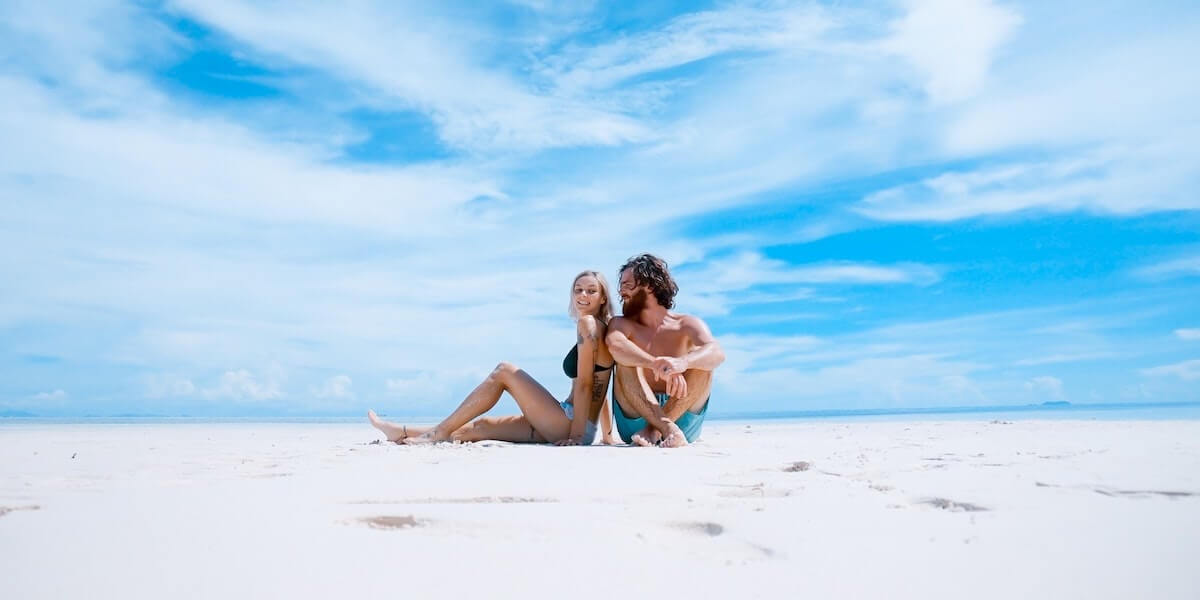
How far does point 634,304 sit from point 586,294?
1.41 feet

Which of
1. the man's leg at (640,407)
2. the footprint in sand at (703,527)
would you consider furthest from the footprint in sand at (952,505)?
the man's leg at (640,407)

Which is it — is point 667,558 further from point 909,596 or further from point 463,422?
point 463,422

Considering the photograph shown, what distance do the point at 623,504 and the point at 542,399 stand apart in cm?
343

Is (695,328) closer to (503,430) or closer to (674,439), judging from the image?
(674,439)

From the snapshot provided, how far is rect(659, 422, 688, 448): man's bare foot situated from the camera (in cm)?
598

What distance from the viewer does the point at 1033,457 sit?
5.05 m

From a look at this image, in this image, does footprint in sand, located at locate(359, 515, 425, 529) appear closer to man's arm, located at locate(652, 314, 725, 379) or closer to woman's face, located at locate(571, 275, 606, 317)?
man's arm, located at locate(652, 314, 725, 379)

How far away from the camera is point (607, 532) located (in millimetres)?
2592

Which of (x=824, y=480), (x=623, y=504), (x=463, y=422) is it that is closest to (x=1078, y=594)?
(x=623, y=504)

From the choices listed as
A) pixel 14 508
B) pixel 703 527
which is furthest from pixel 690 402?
pixel 14 508

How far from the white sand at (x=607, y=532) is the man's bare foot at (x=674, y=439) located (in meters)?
1.46

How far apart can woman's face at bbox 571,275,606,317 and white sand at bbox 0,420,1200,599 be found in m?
2.11

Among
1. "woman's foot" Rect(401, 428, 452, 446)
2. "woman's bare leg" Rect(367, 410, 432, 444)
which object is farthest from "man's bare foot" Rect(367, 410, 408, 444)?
"woman's foot" Rect(401, 428, 452, 446)

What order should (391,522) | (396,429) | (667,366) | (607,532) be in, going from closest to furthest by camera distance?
(607,532)
(391,522)
(667,366)
(396,429)
